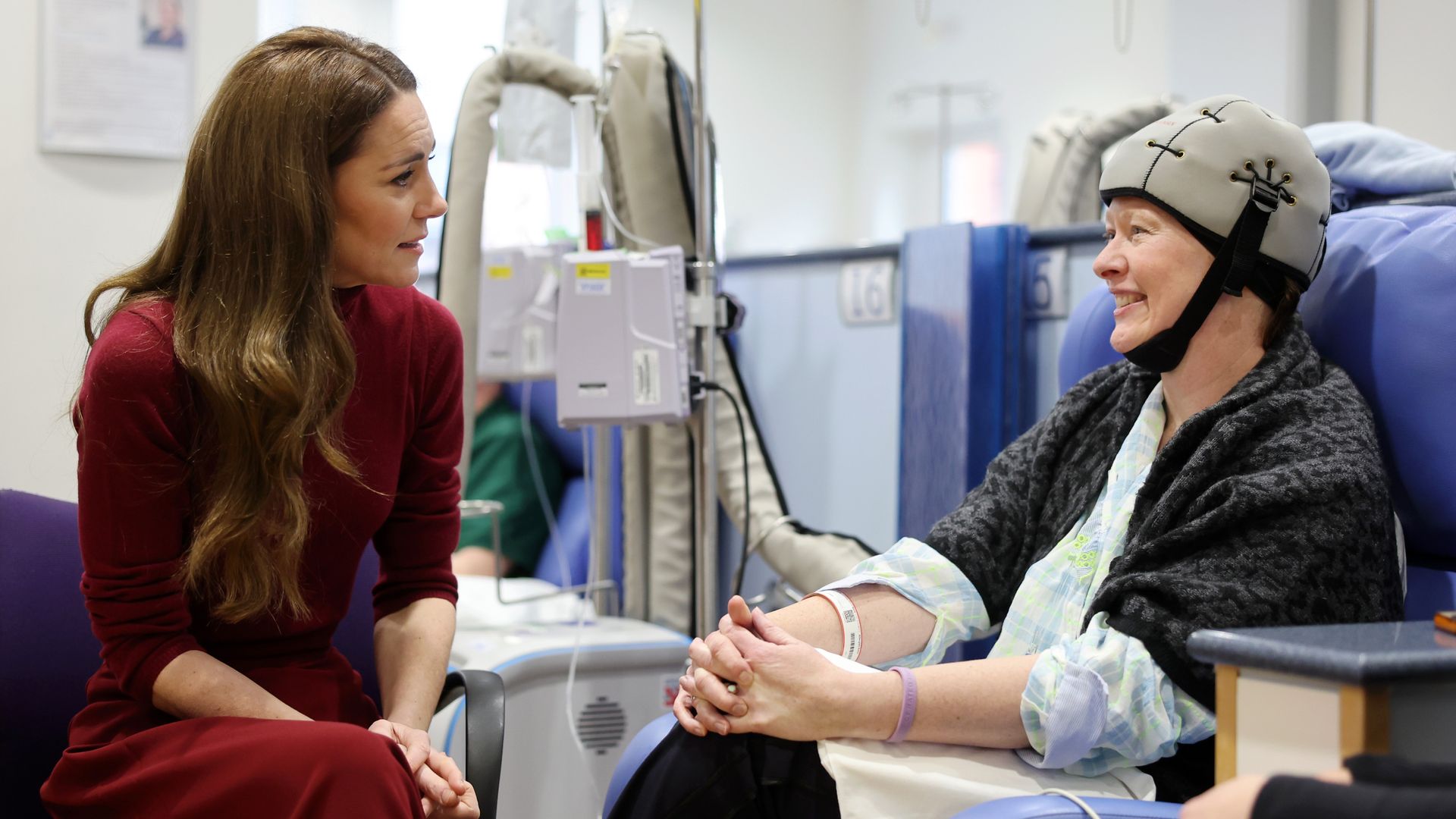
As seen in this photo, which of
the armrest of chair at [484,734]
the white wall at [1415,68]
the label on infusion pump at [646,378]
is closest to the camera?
the armrest of chair at [484,734]

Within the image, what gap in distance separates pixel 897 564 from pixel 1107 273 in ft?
1.36

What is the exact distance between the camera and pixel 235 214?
131cm

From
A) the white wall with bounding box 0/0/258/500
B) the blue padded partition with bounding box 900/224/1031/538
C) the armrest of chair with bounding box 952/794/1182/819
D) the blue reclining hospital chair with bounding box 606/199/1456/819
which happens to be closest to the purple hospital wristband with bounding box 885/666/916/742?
the armrest of chair with bounding box 952/794/1182/819

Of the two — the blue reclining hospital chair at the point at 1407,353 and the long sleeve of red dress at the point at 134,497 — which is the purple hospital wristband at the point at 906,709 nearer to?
the blue reclining hospital chair at the point at 1407,353

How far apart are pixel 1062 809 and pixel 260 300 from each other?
913mm

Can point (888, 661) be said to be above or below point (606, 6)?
below

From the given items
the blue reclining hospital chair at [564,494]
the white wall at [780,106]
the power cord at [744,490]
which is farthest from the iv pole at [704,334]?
the white wall at [780,106]

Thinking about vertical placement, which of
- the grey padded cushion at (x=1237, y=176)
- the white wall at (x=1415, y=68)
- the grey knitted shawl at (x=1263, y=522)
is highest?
the white wall at (x=1415, y=68)

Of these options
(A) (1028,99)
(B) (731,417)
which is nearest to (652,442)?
(B) (731,417)

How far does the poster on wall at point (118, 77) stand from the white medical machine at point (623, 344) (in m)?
0.80

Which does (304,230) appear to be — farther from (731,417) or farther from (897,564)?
(731,417)

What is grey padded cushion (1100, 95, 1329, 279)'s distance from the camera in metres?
1.33

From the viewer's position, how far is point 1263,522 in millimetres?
1214

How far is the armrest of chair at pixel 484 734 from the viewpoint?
129cm
